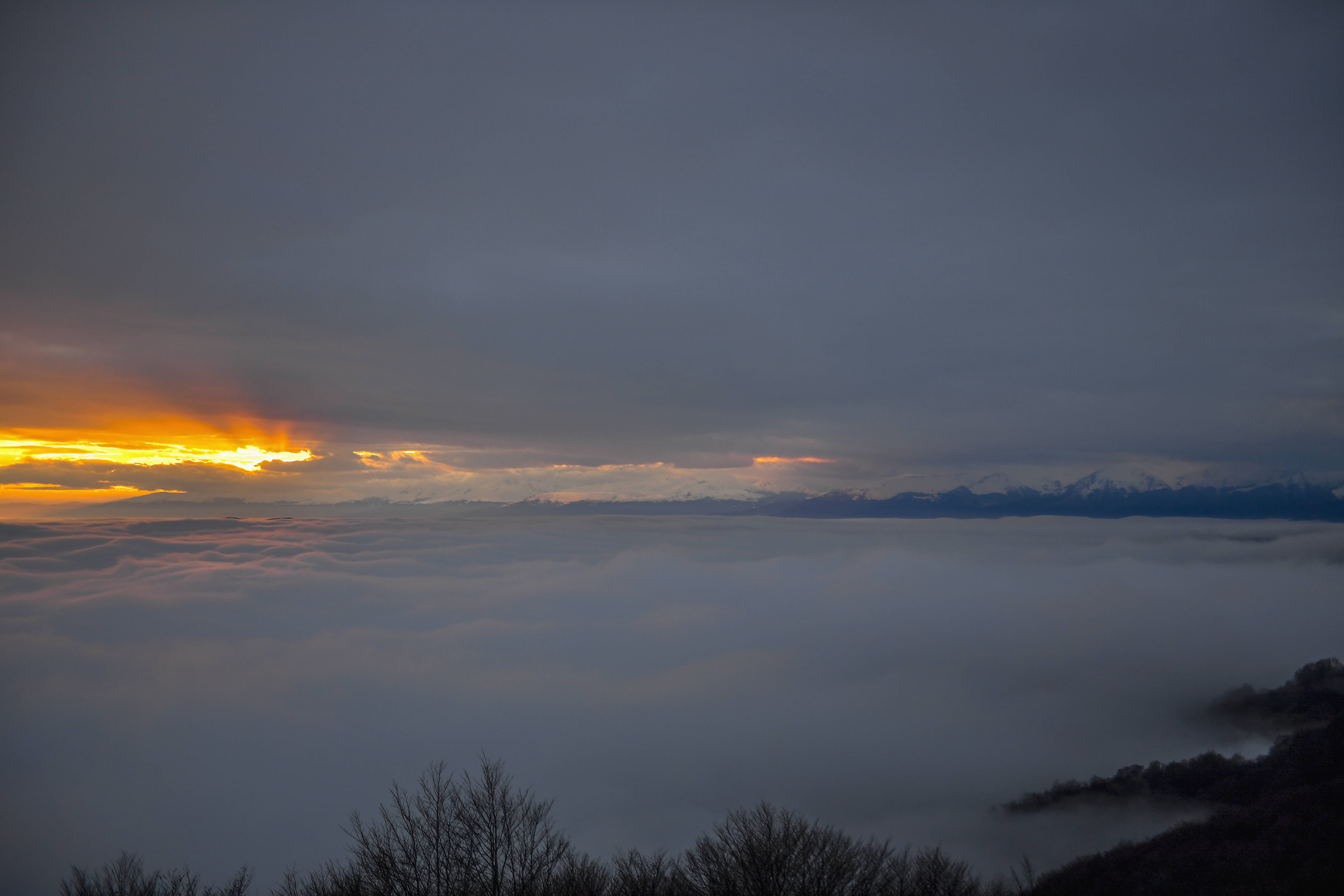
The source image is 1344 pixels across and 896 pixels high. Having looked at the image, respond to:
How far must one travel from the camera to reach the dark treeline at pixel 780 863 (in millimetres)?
32906

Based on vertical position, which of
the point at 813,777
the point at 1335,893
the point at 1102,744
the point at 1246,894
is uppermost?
the point at 1335,893

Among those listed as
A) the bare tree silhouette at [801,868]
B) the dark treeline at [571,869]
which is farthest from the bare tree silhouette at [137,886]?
the bare tree silhouette at [801,868]

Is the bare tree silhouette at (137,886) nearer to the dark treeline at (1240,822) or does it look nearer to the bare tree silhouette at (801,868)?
the bare tree silhouette at (801,868)

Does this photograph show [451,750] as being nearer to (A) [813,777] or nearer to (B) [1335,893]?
(A) [813,777]

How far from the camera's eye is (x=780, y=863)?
106ft

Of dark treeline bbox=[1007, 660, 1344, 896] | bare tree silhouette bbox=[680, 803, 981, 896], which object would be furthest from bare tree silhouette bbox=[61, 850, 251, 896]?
dark treeline bbox=[1007, 660, 1344, 896]

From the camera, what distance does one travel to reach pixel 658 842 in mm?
127000

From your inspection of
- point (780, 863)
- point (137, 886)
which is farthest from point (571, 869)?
point (137, 886)

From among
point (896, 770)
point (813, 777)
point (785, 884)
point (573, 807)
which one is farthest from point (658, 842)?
point (785, 884)

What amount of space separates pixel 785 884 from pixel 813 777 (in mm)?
154729

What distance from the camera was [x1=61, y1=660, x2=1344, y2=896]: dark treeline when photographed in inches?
1296

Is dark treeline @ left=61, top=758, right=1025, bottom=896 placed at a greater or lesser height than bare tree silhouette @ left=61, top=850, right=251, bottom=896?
greater

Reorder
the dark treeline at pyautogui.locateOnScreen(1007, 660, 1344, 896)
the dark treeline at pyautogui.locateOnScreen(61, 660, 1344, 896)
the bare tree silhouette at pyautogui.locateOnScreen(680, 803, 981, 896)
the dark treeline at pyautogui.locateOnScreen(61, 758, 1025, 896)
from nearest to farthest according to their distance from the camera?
the bare tree silhouette at pyautogui.locateOnScreen(680, 803, 981, 896), the dark treeline at pyautogui.locateOnScreen(61, 758, 1025, 896), the dark treeline at pyautogui.locateOnScreen(61, 660, 1344, 896), the dark treeline at pyautogui.locateOnScreen(1007, 660, 1344, 896)

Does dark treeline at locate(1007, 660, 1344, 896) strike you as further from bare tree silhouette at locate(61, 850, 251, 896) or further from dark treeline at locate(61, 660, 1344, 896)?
bare tree silhouette at locate(61, 850, 251, 896)
